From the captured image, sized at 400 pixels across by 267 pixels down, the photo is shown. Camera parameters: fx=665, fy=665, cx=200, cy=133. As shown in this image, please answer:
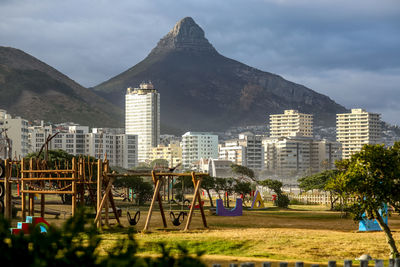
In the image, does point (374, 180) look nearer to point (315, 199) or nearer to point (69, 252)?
point (69, 252)

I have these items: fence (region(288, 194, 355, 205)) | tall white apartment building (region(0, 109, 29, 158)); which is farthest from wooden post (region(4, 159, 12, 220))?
tall white apartment building (region(0, 109, 29, 158))

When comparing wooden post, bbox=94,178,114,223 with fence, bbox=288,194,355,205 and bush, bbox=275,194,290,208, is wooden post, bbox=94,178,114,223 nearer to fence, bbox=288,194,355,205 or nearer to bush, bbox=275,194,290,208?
bush, bbox=275,194,290,208

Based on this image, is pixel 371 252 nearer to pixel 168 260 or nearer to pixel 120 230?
pixel 120 230

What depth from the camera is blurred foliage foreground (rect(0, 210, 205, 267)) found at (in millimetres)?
7691

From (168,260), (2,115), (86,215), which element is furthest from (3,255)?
(2,115)

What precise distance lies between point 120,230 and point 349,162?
413 inches

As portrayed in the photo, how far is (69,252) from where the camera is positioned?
8.06 m

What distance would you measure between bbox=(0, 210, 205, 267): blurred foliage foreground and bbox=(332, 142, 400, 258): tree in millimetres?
11575

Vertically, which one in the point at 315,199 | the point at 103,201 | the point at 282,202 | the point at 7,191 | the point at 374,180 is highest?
the point at 374,180

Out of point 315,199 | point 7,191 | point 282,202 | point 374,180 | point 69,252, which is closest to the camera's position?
point 69,252

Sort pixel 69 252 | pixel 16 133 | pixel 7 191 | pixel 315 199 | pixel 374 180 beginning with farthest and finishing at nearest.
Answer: pixel 16 133, pixel 315 199, pixel 7 191, pixel 374 180, pixel 69 252

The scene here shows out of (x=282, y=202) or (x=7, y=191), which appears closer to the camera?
(x=7, y=191)

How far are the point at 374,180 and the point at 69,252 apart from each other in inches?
495

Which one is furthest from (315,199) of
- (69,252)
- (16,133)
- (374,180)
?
(16,133)
